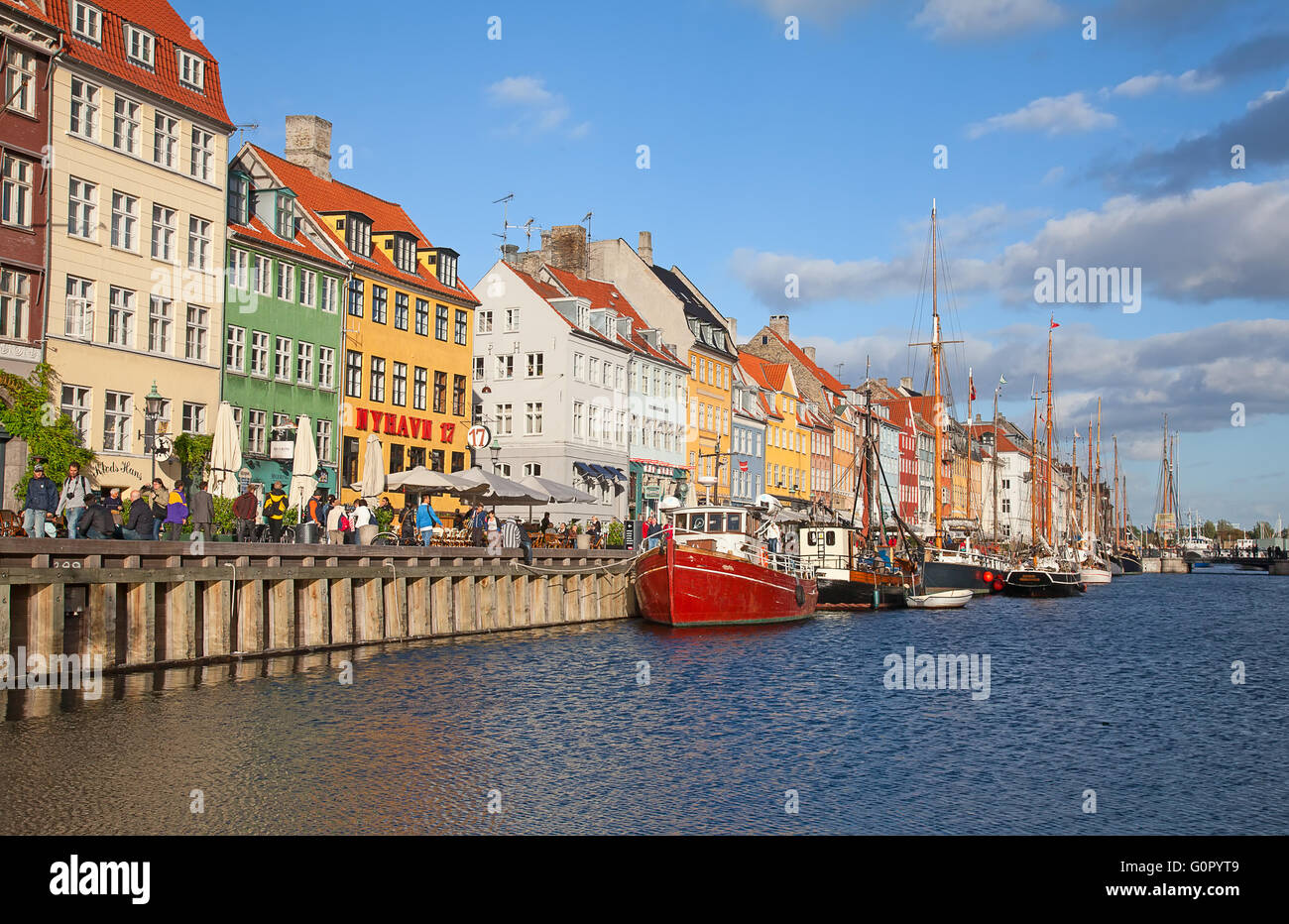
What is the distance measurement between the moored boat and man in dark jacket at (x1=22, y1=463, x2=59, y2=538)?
65.4 feet

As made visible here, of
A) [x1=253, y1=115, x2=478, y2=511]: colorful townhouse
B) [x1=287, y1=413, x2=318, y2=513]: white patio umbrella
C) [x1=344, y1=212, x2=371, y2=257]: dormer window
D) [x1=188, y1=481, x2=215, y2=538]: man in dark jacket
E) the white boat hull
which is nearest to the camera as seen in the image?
[x1=188, y1=481, x2=215, y2=538]: man in dark jacket

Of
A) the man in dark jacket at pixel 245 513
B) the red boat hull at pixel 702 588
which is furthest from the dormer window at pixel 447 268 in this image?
the man in dark jacket at pixel 245 513

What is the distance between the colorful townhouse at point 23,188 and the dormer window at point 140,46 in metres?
4.39

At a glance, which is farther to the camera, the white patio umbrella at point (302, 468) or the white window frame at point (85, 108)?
the white window frame at point (85, 108)

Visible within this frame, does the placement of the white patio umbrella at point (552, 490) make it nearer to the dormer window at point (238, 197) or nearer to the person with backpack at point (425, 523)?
the person with backpack at point (425, 523)

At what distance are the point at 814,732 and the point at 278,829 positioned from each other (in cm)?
1034

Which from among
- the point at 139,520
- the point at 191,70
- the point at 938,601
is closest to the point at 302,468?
the point at 139,520

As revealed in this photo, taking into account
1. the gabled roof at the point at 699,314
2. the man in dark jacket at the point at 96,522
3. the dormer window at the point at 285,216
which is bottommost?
the man in dark jacket at the point at 96,522

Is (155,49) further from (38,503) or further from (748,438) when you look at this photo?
(748,438)

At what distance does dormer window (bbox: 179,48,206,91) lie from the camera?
43.6 meters

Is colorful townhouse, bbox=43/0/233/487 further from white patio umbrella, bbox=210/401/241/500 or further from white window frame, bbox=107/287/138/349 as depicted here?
white patio umbrella, bbox=210/401/241/500

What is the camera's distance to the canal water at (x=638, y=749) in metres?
15.7

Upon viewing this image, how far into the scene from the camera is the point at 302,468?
121 ft

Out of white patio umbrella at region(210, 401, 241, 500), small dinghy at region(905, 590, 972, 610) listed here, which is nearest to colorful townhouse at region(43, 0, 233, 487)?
white patio umbrella at region(210, 401, 241, 500)
